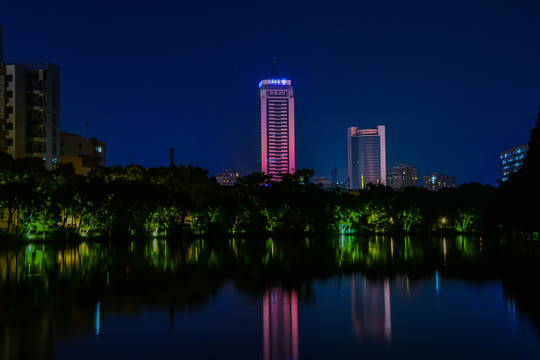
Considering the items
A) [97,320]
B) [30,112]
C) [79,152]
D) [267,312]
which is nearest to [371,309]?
[267,312]

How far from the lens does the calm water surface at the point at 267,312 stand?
11.8 metres

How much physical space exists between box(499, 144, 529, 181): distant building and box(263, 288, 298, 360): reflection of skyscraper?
16521 centimetres

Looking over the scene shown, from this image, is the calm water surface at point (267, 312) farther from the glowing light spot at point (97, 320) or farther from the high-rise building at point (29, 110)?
the high-rise building at point (29, 110)

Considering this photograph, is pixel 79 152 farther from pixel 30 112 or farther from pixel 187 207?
pixel 187 207

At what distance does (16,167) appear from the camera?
49.1 metres

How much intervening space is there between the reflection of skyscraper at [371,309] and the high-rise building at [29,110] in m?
54.8

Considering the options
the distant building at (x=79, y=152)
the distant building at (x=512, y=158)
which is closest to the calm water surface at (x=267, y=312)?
the distant building at (x=79, y=152)

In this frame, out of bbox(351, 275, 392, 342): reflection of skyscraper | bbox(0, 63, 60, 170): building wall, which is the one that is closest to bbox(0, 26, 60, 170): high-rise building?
bbox(0, 63, 60, 170): building wall

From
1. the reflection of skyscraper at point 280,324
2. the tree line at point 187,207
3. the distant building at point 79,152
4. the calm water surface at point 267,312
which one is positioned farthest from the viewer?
the distant building at point 79,152

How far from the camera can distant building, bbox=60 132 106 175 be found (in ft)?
281

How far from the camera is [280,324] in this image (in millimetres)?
→ 14406

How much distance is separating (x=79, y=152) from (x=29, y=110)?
1065 inches

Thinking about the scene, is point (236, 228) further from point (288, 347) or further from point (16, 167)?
point (288, 347)

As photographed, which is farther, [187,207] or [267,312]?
[187,207]
